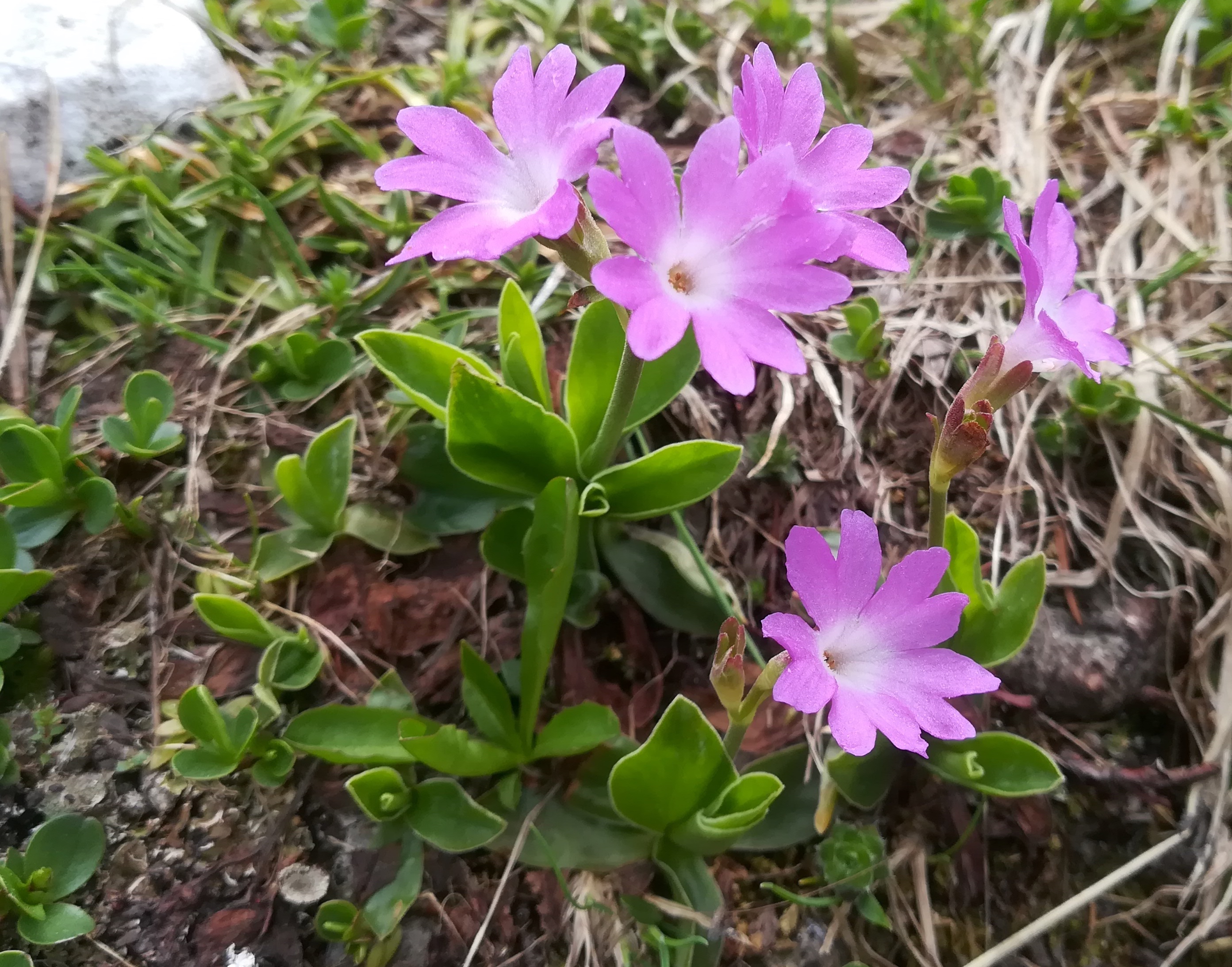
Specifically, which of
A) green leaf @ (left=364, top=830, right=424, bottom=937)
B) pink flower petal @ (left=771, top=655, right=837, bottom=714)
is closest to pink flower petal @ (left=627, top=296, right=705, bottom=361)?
pink flower petal @ (left=771, top=655, right=837, bottom=714)

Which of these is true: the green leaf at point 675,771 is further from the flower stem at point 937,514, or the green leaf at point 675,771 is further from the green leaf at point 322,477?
the green leaf at point 322,477

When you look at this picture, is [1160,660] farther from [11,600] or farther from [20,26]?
[20,26]

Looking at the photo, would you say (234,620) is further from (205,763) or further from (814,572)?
(814,572)

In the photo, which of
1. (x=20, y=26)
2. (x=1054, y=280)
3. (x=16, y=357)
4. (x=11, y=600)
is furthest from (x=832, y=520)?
(x=20, y=26)

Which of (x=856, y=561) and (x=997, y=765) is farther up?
(x=856, y=561)

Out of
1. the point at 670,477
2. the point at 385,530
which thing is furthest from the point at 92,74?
the point at 670,477
